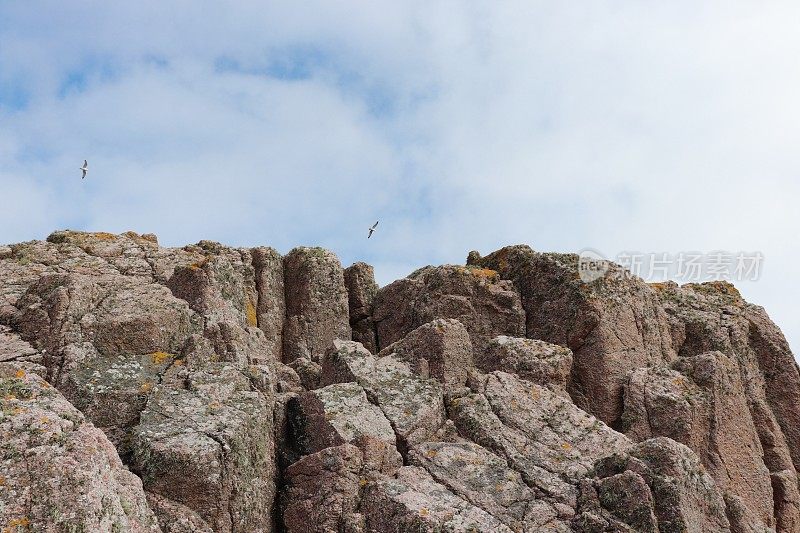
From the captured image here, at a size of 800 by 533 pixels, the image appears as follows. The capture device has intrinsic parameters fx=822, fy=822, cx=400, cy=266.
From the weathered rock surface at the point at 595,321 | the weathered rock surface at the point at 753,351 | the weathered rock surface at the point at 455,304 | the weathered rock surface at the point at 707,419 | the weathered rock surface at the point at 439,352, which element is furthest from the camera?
the weathered rock surface at the point at 753,351

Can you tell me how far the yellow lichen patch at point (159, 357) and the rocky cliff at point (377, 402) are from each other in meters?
0.07

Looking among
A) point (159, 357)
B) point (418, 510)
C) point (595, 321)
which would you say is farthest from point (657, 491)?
point (159, 357)

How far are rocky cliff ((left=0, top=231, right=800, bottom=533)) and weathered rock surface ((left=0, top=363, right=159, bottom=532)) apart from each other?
1.5 inches

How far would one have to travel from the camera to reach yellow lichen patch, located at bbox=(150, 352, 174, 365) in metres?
20.9

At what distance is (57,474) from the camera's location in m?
14.1

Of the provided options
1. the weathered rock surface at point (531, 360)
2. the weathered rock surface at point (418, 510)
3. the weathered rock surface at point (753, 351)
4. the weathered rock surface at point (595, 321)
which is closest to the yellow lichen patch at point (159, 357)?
the weathered rock surface at point (418, 510)

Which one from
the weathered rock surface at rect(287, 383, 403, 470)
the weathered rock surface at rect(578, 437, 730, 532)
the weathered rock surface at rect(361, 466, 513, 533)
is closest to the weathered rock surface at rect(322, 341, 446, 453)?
Answer: the weathered rock surface at rect(287, 383, 403, 470)

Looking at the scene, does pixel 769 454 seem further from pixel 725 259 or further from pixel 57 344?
pixel 57 344

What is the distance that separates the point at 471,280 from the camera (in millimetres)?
29844

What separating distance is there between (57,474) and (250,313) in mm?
15742

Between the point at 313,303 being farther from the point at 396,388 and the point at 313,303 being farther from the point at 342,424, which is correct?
the point at 342,424

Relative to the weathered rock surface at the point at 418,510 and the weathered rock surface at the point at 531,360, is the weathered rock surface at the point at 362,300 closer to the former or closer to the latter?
the weathered rock surface at the point at 531,360

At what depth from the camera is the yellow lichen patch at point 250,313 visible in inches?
1155

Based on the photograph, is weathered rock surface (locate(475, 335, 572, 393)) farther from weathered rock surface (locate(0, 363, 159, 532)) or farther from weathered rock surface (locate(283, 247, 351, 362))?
weathered rock surface (locate(0, 363, 159, 532))
